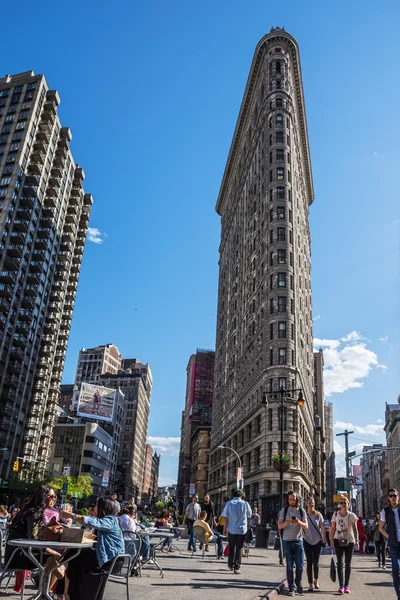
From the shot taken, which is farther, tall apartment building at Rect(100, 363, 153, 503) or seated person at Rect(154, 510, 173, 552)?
tall apartment building at Rect(100, 363, 153, 503)

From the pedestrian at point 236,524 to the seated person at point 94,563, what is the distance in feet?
21.8

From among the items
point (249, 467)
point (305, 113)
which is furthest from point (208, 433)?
point (305, 113)

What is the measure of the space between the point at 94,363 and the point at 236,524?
557 feet

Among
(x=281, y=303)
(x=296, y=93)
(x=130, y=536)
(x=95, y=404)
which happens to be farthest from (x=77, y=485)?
(x=130, y=536)

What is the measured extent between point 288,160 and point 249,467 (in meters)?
41.1

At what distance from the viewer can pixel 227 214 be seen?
112 metres

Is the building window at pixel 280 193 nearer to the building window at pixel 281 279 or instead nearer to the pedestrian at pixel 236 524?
the building window at pixel 281 279

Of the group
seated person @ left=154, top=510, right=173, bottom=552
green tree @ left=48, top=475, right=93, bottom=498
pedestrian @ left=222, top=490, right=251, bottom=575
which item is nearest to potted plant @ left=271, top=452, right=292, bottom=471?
seated person @ left=154, top=510, right=173, bottom=552

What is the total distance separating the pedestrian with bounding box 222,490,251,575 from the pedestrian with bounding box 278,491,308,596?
1.70 metres

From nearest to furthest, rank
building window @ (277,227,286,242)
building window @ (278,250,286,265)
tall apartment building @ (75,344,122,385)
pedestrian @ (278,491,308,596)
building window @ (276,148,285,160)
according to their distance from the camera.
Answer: pedestrian @ (278,491,308,596) → building window @ (278,250,286,265) → building window @ (277,227,286,242) → building window @ (276,148,285,160) → tall apartment building @ (75,344,122,385)

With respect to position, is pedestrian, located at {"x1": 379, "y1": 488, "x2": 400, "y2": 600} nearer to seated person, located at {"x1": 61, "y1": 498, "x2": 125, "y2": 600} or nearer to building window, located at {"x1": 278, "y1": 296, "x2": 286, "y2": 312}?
seated person, located at {"x1": 61, "y1": 498, "x2": 125, "y2": 600}

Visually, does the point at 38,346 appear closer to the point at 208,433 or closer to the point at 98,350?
the point at 208,433

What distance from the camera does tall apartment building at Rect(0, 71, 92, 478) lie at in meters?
77.1

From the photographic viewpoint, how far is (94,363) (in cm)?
17700
